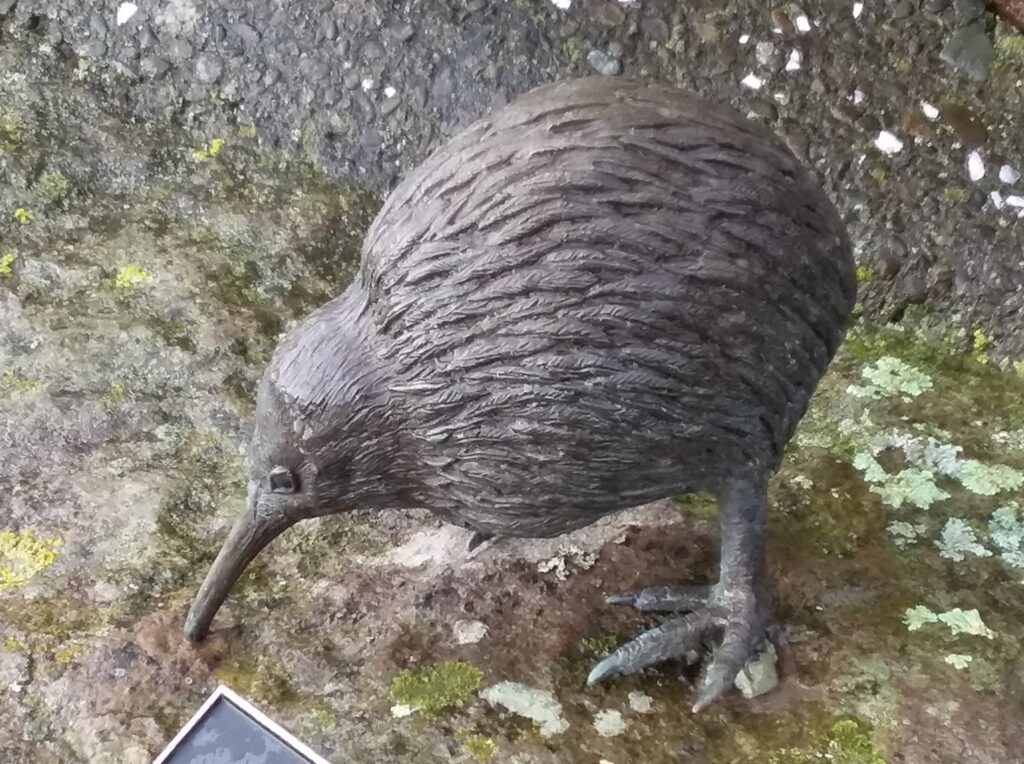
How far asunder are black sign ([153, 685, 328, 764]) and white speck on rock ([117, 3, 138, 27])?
178cm

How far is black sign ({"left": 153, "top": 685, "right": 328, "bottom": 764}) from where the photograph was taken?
1.28 meters

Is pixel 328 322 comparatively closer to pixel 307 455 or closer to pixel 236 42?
pixel 307 455

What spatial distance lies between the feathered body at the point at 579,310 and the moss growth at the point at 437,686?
0.25m

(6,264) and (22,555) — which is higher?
(6,264)

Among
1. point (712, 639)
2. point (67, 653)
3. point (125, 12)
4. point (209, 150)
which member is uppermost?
point (125, 12)

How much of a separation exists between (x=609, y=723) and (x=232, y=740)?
48cm

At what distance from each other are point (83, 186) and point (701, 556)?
146cm

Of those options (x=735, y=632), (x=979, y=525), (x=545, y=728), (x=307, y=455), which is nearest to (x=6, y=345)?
(x=307, y=455)

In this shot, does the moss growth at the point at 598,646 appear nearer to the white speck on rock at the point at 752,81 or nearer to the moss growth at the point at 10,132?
the white speck on rock at the point at 752,81

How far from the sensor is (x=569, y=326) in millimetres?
1248

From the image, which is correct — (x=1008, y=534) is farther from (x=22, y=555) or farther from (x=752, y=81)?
(x=22, y=555)

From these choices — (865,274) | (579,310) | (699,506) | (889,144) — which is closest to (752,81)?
(889,144)

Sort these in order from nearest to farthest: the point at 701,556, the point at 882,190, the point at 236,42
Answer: the point at 701,556, the point at 882,190, the point at 236,42

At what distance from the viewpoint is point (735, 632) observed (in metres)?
1.53
